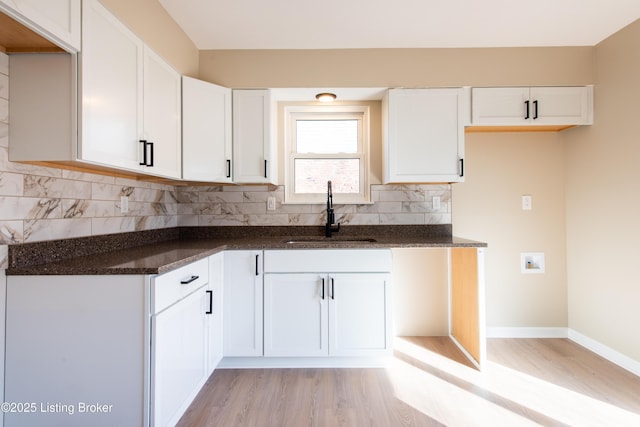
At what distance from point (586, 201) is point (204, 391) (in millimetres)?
3115

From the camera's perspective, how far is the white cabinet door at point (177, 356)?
1331 millimetres

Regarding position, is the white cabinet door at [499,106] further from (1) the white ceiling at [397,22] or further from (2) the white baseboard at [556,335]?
(2) the white baseboard at [556,335]

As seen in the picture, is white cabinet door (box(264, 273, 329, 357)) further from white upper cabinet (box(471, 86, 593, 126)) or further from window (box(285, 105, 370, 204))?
white upper cabinet (box(471, 86, 593, 126))

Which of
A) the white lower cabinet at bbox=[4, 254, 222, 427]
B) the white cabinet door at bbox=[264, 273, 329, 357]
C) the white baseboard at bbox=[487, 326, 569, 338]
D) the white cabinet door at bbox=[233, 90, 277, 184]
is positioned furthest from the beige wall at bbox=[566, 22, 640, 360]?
the white lower cabinet at bbox=[4, 254, 222, 427]

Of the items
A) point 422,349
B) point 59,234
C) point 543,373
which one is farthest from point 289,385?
point 543,373

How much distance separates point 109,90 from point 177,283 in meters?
0.94

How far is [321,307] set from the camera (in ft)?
7.12

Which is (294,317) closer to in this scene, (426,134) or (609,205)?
(426,134)

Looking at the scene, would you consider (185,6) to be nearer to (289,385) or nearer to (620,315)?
(289,385)

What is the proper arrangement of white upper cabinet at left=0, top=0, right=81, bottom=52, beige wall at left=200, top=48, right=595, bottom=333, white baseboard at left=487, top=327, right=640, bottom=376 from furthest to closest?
beige wall at left=200, top=48, right=595, bottom=333, white baseboard at left=487, top=327, right=640, bottom=376, white upper cabinet at left=0, top=0, right=81, bottom=52

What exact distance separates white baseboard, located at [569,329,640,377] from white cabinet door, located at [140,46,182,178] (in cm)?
330

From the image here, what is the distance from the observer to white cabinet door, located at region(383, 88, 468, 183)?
2408 millimetres

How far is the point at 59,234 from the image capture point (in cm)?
155

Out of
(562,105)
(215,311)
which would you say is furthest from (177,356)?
(562,105)
